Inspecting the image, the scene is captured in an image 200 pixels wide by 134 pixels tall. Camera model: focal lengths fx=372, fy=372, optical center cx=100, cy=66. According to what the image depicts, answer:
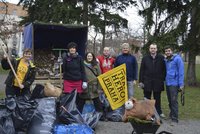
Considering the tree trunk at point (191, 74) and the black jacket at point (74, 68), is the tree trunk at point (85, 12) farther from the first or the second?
the black jacket at point (74, 68)

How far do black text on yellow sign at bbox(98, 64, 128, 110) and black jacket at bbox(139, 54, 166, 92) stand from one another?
0.67 m

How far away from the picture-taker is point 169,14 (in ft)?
69.4

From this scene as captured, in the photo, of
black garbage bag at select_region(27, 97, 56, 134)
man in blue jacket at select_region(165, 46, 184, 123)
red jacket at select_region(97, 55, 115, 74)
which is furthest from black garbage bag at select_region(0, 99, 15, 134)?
man in blue jacket at select_region(165, 46, 184, 123)

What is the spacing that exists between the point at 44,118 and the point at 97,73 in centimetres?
250

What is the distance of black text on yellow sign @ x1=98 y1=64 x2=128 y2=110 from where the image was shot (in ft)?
Result: 28.5

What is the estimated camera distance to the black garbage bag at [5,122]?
6.30 meters

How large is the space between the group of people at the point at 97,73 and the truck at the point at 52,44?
416cm

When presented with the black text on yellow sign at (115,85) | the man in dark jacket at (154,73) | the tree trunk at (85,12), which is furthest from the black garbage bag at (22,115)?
the tree trunk at (85,12)

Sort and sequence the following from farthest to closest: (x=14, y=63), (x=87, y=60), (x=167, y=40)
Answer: (x=167, y=40), (x=87, y=60), (x=14, y=63)

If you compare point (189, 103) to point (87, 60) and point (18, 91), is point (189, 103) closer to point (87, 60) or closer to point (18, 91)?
point (87, 60)

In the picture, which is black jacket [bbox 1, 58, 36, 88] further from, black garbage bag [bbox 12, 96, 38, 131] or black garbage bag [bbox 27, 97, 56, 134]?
black garbage bag [bbox 12, 96, 38, 131]

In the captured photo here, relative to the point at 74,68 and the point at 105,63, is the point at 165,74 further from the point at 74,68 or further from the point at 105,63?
the point at 74,68

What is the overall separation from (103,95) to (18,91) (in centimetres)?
217

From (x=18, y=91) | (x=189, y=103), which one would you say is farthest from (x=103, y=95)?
(x=189, y=103)
